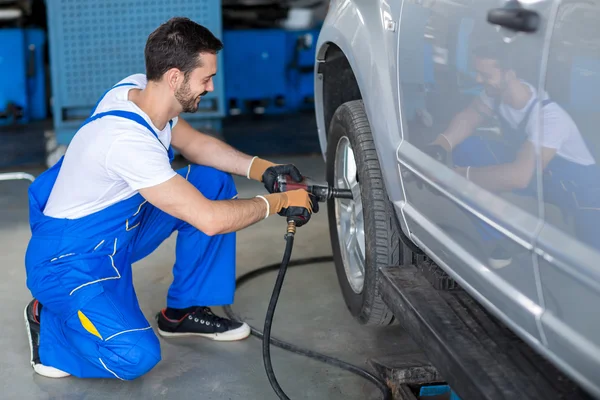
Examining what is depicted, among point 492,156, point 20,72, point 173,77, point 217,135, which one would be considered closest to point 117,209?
point 173,77

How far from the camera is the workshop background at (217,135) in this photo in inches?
101

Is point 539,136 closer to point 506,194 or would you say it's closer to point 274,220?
point 506,194

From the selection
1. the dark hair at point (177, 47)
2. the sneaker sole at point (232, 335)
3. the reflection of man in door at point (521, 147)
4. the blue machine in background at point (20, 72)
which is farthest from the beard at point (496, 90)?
the blue machine in background at point (20, 72)

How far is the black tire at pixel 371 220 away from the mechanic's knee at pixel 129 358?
74 centimetres

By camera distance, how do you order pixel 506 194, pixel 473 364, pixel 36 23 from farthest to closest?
pixel 36 23 < pixel 473 364 < pixel 506 194

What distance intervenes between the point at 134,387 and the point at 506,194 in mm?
1519

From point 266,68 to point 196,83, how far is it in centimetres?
524

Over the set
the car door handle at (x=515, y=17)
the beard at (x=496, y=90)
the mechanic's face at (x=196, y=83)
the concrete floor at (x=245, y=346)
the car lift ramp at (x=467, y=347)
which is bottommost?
the concrete floor at (x=245, y=346)

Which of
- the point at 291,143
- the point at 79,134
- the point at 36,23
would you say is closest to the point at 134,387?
the point at 79,134

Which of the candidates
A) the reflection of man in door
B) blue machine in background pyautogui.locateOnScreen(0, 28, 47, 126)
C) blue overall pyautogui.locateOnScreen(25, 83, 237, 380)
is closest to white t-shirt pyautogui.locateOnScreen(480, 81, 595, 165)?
the reflection of man in door

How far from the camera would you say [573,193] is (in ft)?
4.28

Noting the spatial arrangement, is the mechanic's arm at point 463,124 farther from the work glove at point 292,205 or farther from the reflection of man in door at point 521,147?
the work glove at point 292,205

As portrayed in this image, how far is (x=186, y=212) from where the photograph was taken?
241cm

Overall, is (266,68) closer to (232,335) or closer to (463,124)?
(232,335)
